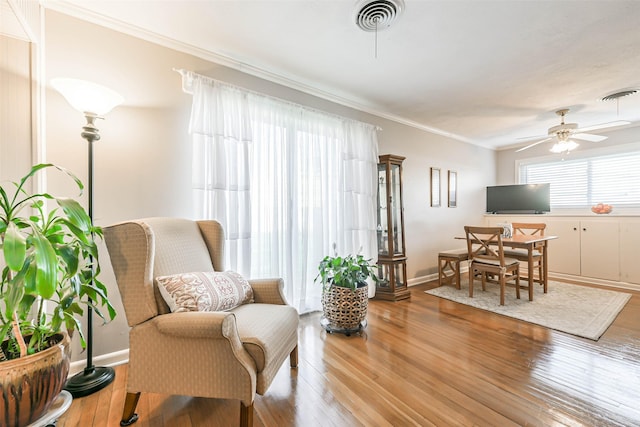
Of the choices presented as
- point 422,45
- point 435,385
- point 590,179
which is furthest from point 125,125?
point 590,179

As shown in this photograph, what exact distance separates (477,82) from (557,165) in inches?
133

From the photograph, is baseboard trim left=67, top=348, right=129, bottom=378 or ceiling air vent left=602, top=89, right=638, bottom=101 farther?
ceiling air vent left=602, top=89, right=638, bottom=101

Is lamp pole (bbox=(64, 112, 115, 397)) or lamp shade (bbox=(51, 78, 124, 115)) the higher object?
lamp shade (bbox=(51, 78, 124, 115))

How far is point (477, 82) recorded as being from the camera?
277 cm

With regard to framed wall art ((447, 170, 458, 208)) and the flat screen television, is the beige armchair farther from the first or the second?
the flat screen television

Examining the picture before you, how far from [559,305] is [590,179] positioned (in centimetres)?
284

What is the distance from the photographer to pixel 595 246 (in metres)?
3.95

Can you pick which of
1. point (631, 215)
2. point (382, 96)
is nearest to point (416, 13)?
point (382, 96)

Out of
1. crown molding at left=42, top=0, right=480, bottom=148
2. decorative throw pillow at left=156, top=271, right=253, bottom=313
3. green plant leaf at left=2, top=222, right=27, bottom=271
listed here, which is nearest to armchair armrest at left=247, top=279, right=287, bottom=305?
decorative throw pillow at left=156, top=271, right=253, bottom=313

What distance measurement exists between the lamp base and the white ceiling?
2.33 meters

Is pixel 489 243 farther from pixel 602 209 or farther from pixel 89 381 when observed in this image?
Answer: pixel 89 381

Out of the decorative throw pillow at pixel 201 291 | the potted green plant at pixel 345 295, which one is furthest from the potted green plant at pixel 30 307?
the potted green plant at pixel 345 295

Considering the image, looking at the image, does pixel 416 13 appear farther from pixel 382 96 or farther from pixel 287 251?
pixel 287 251

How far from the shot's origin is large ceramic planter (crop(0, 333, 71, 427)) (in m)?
0.99
